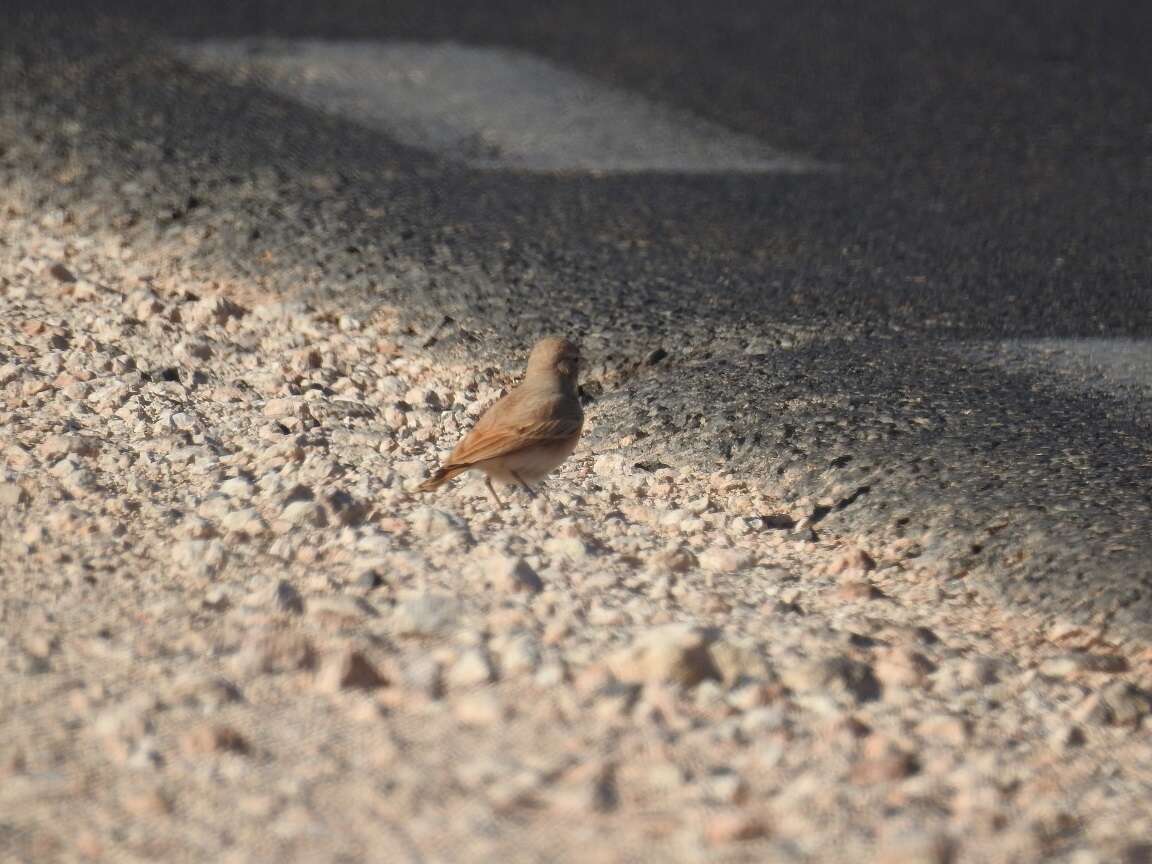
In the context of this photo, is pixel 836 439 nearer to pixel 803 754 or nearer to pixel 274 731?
pixel 803 754

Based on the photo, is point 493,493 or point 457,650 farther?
point 493,493

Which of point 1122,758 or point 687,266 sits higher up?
point 687,266

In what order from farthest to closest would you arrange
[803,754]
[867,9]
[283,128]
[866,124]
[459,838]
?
[867,9] < [866,124] < [283,128] < [803,754] < [459,838]

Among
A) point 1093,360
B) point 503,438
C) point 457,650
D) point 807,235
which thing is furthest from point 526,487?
point 807,235

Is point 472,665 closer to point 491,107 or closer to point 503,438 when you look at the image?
point 503,438

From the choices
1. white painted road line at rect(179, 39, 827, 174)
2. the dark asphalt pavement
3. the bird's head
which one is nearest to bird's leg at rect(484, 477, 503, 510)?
the bird's head

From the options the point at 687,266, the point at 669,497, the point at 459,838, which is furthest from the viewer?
the point at 687,266

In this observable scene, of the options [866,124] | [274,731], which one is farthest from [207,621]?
[866,124]

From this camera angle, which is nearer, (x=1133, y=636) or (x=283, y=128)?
(x=1133, y=636)
